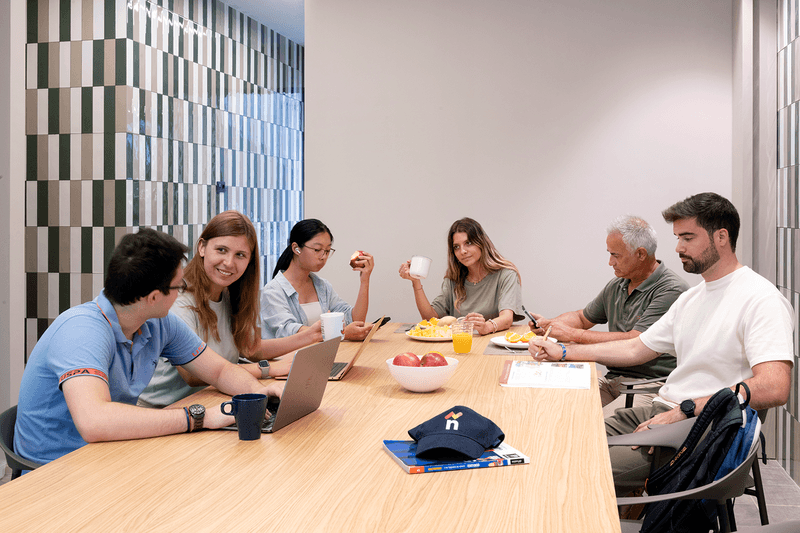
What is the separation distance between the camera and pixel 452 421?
1.43 meters

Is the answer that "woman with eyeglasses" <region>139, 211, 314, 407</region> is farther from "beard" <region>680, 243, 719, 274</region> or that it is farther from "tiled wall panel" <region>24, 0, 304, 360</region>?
"tiled wall panel" <region>24, 0, 304, 360</region>

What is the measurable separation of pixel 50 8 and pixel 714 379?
4.19 meters

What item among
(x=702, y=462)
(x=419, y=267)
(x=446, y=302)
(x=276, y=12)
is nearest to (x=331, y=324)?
(x=419, y=267)

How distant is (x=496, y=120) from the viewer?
4.05 meters

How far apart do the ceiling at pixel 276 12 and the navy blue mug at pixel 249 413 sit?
4088 millimetres

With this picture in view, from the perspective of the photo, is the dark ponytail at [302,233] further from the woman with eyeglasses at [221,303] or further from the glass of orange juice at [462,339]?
the glass of orange juice at [462,339]

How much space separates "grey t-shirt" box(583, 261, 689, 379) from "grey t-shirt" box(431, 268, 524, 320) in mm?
451

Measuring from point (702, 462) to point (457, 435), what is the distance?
0.58 meters

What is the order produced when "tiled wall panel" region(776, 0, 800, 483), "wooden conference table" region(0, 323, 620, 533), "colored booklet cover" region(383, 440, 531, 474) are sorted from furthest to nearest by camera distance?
"tiled wall panel" region(776, 0, 800, 483) → "colored booklet cover" region(383, 440, 531, 474) → "wooden conference table" region(0, 323, 620, 533)

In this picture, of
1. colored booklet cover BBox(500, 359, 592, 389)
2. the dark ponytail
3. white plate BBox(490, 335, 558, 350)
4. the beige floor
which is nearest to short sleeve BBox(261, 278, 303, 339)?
the dark ponytail

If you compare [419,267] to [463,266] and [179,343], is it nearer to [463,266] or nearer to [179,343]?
[463,266]

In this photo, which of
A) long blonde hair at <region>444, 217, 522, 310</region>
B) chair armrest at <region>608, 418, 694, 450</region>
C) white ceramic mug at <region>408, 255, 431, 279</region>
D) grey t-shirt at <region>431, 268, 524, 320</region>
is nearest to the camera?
chair armrest at <region>608, 418, 694, 450</region>

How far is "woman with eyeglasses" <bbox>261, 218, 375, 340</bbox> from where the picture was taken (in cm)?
308

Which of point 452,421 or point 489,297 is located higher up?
point 489,297
